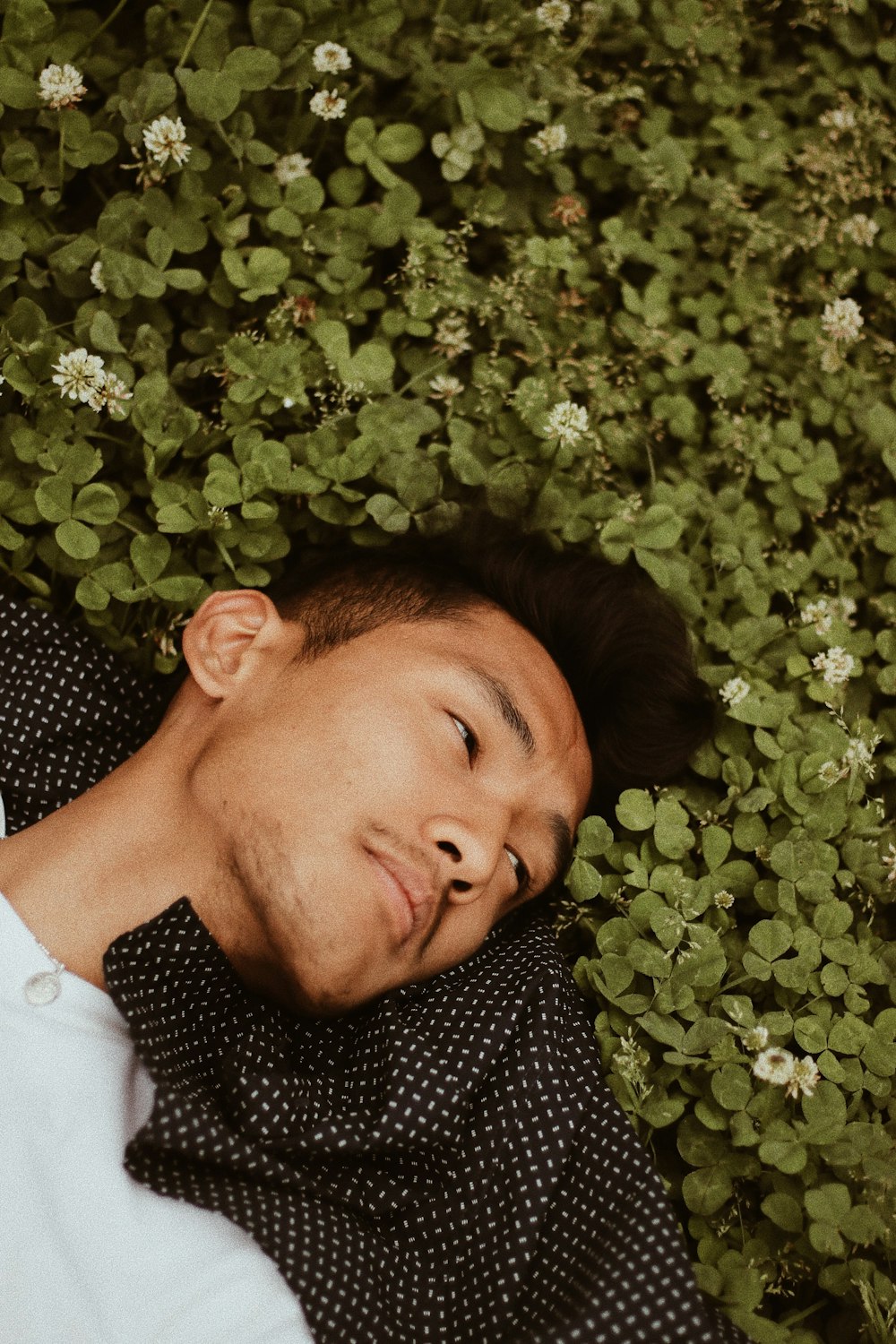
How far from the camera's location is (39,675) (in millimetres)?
2275

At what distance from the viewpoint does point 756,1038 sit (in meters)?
→ 2.02

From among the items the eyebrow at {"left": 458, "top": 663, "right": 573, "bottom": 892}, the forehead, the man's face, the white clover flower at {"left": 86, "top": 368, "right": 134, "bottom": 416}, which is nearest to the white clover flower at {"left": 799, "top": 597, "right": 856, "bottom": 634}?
the forehead

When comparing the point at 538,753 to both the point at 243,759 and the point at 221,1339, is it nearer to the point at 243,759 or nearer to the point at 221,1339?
the point at 243,759

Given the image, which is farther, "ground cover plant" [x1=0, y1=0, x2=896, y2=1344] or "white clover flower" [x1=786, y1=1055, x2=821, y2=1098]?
"ground cover plant" [x1=0, y1=0, x2=896, y2=1344]

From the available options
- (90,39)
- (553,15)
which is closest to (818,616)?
(553,15)

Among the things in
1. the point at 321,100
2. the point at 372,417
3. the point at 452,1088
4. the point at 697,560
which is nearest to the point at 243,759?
the point at 452,1088

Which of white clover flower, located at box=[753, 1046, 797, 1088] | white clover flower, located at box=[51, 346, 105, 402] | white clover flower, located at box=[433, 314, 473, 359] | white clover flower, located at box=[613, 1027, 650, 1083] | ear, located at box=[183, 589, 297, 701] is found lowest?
white clover flower, located at box=[613, 1027, 650, 1083]

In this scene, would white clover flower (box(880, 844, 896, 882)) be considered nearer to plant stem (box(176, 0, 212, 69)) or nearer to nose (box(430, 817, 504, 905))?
nose (box(430, 817, 504, 905))

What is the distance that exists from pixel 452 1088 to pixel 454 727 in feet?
2.06

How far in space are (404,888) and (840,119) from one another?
250cm

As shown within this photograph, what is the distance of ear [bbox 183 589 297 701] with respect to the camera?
208cm

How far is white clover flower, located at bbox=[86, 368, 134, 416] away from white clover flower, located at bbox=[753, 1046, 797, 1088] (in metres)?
1.78

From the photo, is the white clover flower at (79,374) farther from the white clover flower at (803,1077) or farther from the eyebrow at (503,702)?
the white clover flower at (803,1077)

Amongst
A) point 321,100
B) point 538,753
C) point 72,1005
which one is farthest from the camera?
point 321,100
